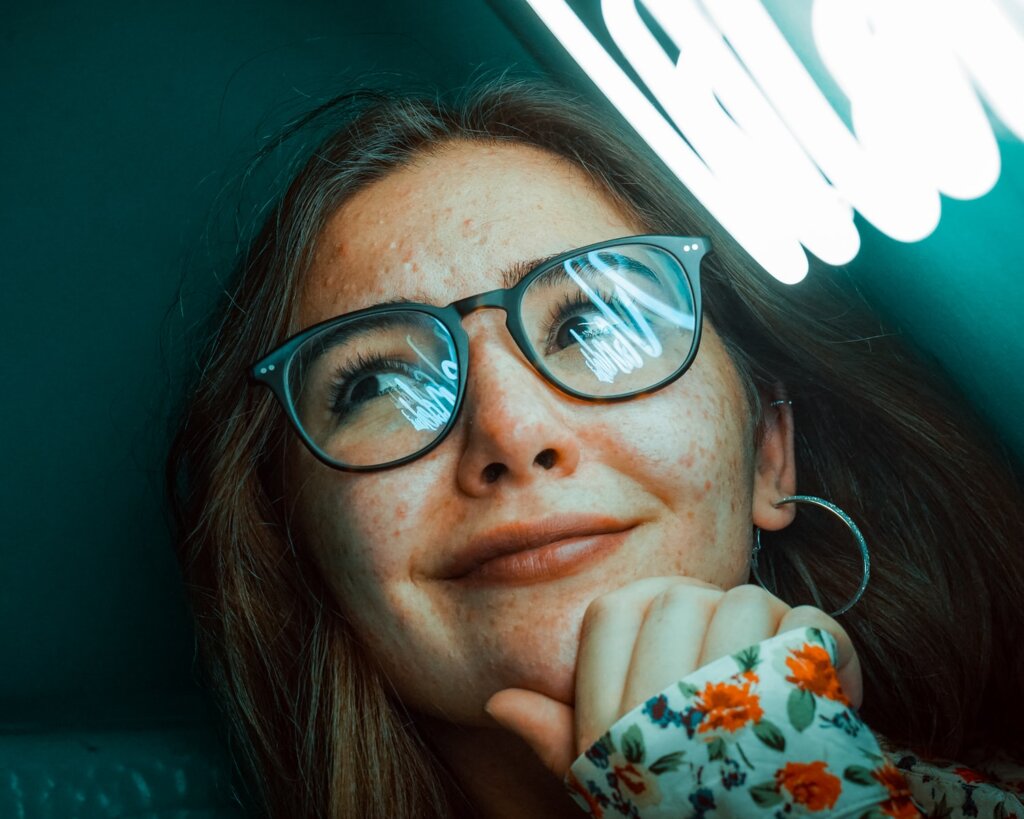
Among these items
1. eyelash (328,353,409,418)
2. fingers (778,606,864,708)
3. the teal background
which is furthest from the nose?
the teal background

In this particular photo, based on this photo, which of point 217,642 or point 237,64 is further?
point 237,64

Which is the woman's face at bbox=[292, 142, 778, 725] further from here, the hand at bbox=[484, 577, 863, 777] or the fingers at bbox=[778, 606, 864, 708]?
the fingers at bbox=[778, 606, 864, 708]

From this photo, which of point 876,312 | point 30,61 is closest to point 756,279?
point 876,312

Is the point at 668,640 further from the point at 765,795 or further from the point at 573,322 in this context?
the point at 573,322

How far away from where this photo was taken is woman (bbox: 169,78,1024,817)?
84cm

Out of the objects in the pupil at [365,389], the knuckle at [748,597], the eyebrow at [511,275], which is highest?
the eyebrow at [511,275]

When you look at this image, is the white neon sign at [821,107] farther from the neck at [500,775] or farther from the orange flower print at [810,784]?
the neck at [500,775]

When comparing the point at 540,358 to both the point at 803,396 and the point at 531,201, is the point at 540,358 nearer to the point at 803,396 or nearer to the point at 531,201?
the point at 531,201

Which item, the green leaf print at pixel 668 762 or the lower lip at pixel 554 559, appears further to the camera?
the lower lip at pixel 554 559

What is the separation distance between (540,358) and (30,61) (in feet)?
3.83

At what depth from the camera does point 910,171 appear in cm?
85

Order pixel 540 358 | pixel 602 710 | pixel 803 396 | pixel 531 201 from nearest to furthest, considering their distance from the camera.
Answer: pixel 602 710 → pixel 540 358 → pixel 531 201 → pixel 803 396

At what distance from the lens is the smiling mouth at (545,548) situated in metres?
0.95

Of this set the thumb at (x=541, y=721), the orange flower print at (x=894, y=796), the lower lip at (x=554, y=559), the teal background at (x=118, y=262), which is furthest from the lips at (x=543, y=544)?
the teal background at (x=118, y=262)
